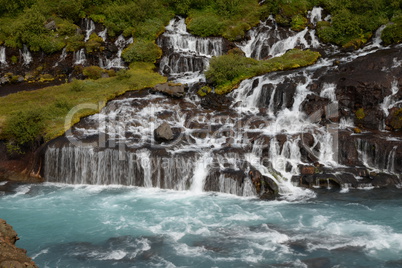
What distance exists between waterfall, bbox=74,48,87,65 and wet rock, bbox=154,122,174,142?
17950 mm

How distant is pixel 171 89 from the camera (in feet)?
108

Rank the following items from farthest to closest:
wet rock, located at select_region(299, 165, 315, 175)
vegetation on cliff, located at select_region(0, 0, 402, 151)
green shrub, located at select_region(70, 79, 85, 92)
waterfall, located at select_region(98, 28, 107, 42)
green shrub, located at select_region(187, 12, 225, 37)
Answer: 1. waterfall, located at select_region(98, 28, 107, 42)
2. green shrub, located at select_region(187, 12, 225, 37)
3. green shrub, located at select_region(70, 79, 85, 92)
4. vegetation on cliff, located at select_region(0, 0, 402, 151)
5. wet rock, located at select_region(299, 165, 315, 175)

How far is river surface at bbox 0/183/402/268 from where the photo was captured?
1667 centimetres

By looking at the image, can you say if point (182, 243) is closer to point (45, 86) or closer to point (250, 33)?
point (45, 86)

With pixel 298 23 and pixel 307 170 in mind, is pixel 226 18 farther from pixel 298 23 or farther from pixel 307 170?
pixel 307 170

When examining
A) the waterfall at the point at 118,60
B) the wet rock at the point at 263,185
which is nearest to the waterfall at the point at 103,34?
the waterfall at the point at 118,60

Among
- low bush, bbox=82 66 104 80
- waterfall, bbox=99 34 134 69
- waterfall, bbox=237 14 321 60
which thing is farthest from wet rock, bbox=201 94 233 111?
waterfall, bbox=99 34 134 69

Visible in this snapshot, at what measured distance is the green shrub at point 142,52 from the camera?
3941 cm

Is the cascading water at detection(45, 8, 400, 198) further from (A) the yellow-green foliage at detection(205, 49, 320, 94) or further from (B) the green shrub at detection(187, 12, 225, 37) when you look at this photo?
(B) the green shrub at detection(187, 12, 225, 37)

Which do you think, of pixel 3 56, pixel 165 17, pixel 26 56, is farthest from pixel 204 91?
pixel 3 56

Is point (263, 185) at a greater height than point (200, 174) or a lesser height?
lesser

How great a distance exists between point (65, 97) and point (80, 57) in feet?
34.8

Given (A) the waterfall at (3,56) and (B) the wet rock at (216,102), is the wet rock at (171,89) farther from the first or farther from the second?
(A) the waterfall at (3,56)

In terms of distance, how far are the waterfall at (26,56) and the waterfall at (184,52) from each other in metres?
13.8
